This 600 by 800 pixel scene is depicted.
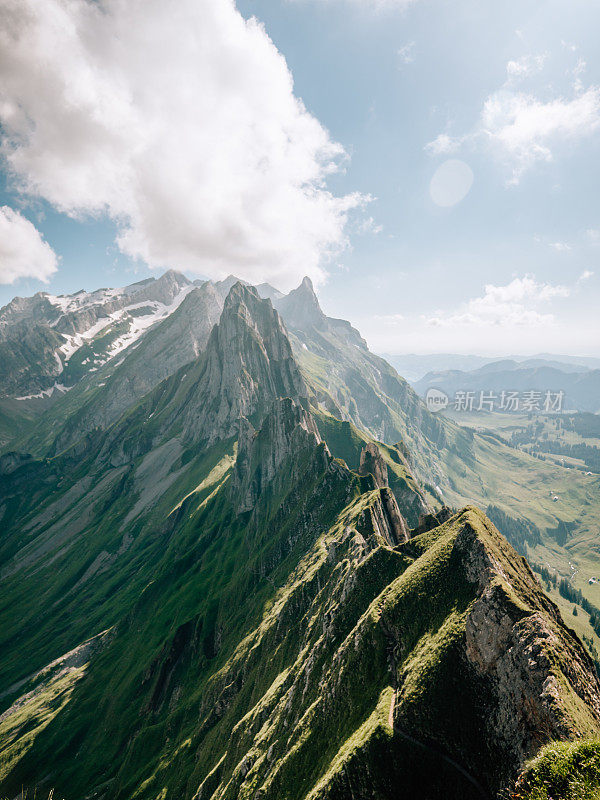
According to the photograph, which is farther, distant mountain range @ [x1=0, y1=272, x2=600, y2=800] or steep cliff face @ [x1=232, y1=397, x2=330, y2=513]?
steep cliff face @ [x1=232, y1=397, x2=330, y2=513]

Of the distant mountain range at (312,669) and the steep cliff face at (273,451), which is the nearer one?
the distant mountain range at (312,669)

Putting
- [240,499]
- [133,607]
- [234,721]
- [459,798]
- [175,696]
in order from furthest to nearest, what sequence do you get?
1. [240,499]
2. [133,607]
3. [175,696]
4. [234,721]
5. [459,798]

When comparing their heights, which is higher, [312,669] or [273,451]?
[273,451]

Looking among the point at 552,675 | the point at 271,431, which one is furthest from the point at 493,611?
the point at 271,431

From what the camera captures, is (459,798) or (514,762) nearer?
(514,762)

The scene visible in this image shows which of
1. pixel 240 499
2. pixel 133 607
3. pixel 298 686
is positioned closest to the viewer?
pixel 298 686

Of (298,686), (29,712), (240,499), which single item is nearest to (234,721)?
(298,686)

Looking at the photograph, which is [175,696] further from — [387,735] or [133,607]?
[387,735]

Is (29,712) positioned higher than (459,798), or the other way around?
(459,798)

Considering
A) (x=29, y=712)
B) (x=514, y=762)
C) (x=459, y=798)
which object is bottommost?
(x=29, y=712)

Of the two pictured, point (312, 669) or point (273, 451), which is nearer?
point (312, 669)
